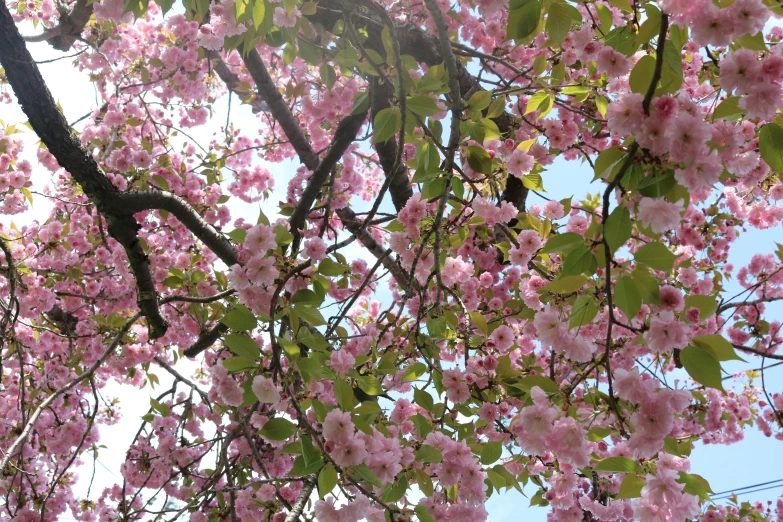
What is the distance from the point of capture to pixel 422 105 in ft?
4.95

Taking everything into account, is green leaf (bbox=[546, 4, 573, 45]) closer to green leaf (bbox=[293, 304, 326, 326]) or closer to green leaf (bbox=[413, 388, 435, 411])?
green leaf (bbox=[293, 304, 326, 326])

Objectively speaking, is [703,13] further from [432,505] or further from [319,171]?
[319,171]

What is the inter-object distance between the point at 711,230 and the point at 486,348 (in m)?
2.60

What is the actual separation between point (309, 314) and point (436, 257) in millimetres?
529

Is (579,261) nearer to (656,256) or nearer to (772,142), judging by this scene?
(656,256)

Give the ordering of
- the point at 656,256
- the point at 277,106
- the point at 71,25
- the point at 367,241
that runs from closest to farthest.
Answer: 1. the point at 656,256
2. the point at 277,106
3. the point at 71,25
4. the point at 367,241

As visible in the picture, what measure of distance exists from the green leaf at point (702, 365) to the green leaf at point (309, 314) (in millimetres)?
935

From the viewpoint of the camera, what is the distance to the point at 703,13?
1014 mm

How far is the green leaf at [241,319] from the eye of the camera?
4.67 ft

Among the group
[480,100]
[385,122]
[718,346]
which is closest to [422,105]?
[385,122]

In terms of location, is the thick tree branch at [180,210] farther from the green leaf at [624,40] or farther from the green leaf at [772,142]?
the green leaf at [772,142]

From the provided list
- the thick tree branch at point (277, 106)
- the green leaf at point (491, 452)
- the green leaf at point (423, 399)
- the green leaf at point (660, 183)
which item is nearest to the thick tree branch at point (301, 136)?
the thick tree branch at point (277, 106)

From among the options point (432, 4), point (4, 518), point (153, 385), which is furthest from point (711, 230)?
point (4, 518)

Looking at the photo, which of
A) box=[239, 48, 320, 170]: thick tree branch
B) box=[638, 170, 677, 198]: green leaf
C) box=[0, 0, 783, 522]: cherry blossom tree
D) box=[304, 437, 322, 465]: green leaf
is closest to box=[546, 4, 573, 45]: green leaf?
box=[0, 0, 783, 522]: cherry blossom tree
